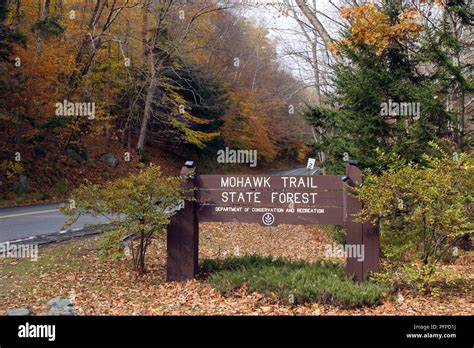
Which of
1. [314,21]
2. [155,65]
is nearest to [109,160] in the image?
[155,65]

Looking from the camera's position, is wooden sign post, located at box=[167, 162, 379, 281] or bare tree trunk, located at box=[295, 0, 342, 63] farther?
bare tree trunk, located at box=[295, 0, 342, 63]

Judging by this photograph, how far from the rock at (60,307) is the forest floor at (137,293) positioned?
16 centimetres

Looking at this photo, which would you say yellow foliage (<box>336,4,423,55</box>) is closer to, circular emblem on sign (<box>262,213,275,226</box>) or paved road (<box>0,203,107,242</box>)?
circular emblem on sign (<box>262,213,275,226</box>)

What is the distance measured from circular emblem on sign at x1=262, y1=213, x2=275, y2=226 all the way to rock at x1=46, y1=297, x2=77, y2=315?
320cm

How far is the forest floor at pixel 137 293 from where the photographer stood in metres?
7.08

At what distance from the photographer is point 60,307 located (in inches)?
273

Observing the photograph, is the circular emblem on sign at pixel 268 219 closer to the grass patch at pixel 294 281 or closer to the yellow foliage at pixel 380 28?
the grass patch at pixel 294 281

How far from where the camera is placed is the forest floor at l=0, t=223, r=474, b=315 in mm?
7078

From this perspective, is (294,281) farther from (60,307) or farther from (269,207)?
(60,307)

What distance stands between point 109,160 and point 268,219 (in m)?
24.1

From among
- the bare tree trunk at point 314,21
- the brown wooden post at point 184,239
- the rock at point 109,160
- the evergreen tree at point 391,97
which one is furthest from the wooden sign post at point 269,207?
the rock at point 109,160

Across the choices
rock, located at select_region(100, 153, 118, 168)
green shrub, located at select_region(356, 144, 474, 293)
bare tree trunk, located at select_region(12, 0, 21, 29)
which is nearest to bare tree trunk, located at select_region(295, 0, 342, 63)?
green shrub, located at select_region(356, 144, 474, 293)

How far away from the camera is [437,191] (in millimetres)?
7410

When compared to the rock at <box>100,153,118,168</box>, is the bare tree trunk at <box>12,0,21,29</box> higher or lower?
higher
